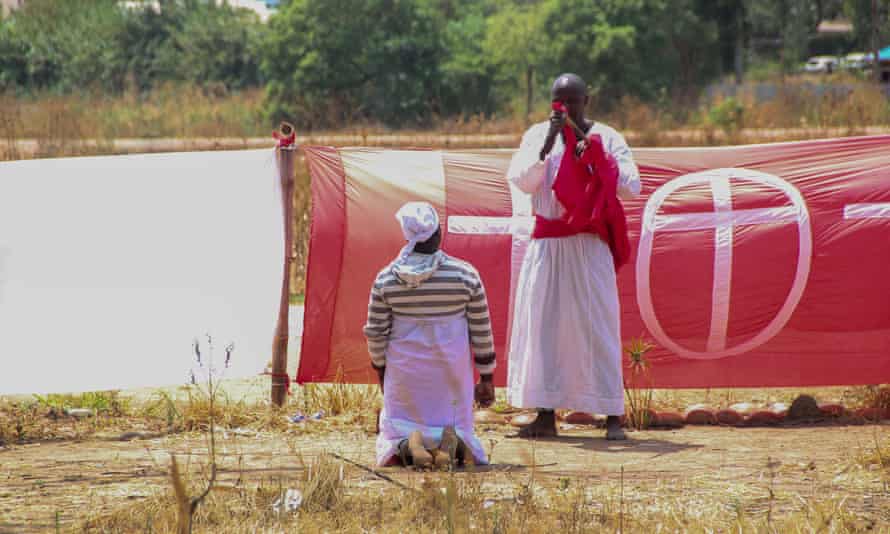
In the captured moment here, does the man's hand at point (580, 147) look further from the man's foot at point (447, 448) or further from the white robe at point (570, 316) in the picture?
the man's foot at point (447, 448)

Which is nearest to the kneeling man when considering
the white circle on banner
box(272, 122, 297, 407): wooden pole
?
box(272, 122, 297, 407): wooden pole

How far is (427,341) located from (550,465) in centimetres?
75

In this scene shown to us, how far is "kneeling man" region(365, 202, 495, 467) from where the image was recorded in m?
5.55

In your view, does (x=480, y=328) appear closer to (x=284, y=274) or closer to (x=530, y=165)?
(x=530, y=165)

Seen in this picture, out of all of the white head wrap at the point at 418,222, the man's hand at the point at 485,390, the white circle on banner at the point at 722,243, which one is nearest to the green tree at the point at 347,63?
the white circle on banner at the point at 722,243

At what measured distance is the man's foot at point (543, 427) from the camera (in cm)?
641

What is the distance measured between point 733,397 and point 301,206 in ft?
15.0

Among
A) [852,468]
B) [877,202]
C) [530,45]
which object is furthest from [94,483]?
[530,45]

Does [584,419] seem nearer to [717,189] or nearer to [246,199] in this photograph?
[717,189]

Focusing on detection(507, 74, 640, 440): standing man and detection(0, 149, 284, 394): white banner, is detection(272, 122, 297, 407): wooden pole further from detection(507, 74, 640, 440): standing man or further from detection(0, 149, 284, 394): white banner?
detection(507, 74, 640, 440): standing man

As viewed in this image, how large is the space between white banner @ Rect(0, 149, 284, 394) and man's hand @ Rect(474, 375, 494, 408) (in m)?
1.58

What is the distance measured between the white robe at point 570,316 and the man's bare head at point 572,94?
136 mm

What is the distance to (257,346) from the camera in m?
6.92

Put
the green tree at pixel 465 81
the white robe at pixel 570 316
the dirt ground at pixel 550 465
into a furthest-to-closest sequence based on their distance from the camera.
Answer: the green tree at pixel 465 81 < the white robe at pixel 570 316 < the dirt ground at pixel 550 465
